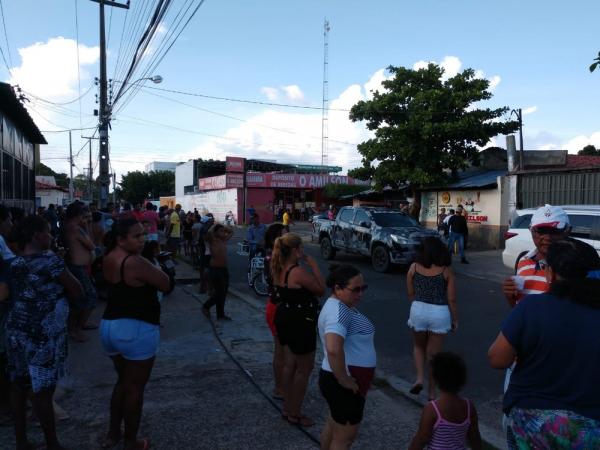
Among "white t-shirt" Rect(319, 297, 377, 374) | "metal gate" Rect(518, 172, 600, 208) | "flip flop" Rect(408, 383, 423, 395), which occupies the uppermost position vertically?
"metal gate" Rect(518, 172, 600, 208)

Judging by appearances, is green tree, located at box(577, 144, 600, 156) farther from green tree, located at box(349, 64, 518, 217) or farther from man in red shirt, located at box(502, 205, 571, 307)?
man in red shirt, located at box(502, 205, 571, 307)

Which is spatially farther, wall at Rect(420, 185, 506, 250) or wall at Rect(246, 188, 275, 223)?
wall at Rect(246, 188, 275, 223)

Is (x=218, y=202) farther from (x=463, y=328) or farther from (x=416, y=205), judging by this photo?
(x=463, y=328)

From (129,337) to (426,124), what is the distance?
645 inches

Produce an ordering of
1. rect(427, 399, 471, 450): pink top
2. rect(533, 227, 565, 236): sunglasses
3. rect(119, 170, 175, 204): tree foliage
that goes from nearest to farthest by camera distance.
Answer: rect(427, 399, 471, 450): pink top < rect(533, 227, 565, 236): sunglasses < rect(119, 170, 175, 204): tree foliage

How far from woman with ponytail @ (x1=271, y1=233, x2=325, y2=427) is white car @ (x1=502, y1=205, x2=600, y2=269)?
767cm

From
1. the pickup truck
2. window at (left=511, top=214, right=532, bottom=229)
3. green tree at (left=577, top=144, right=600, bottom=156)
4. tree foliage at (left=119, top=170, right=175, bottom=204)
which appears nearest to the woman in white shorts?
Answer: the pickup truck

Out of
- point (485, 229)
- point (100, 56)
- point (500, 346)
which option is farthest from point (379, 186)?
point (500, 346)

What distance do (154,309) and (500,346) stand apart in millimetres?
2264

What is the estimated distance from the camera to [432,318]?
455 centimetres

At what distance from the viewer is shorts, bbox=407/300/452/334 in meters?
4.54

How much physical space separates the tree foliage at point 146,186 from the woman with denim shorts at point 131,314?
7410cm

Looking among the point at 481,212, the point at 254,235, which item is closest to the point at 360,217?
the point at 254,235

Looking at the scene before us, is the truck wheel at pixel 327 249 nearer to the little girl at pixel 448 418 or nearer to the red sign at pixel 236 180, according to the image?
the little girl at pixel 448 418
